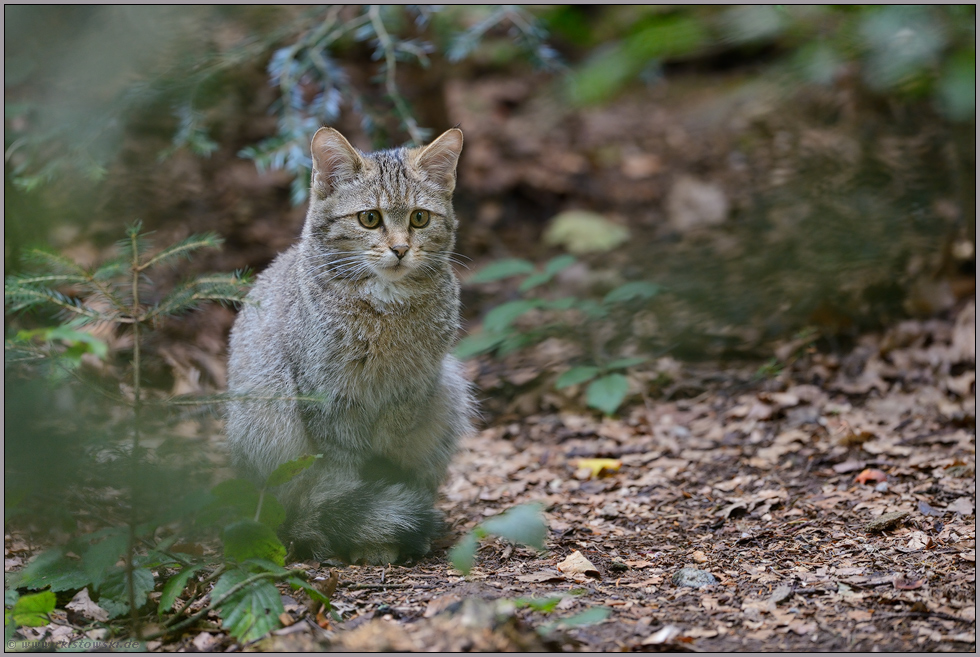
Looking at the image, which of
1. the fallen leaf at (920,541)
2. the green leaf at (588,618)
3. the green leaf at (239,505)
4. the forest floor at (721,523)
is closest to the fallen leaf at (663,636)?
the forest floor at (721,523)

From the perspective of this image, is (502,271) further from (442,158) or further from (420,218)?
(420,218)

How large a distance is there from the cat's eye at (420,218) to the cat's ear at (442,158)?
0.25 metres

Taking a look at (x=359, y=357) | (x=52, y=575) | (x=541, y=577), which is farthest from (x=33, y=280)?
(x=541, y=577)

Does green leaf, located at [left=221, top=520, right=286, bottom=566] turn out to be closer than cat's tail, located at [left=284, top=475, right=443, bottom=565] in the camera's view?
Yes

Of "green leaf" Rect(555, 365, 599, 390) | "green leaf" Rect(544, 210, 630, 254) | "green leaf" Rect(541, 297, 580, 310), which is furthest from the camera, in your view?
"green leaf" Rect(544, 210, 630, 254)

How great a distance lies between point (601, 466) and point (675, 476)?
435mm

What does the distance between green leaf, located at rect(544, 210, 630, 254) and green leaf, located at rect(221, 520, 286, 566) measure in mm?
4881

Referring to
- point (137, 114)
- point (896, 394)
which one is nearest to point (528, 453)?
point (896, 394)

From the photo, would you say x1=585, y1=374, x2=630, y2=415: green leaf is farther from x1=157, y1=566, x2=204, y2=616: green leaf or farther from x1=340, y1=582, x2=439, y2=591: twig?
x1=157, y1=566, x2=204, y2=616: green leaf

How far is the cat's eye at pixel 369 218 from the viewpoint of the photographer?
380cm

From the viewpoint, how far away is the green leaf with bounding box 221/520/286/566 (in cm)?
281

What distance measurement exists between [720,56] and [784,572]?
23.0 ft

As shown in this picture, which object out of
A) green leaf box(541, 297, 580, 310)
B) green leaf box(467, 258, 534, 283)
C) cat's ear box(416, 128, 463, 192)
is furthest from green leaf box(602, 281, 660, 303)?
cat's ear box(416, 128, 463, 192)

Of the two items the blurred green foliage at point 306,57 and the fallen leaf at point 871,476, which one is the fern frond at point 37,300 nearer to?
the blurred green foliage at point 306,57
